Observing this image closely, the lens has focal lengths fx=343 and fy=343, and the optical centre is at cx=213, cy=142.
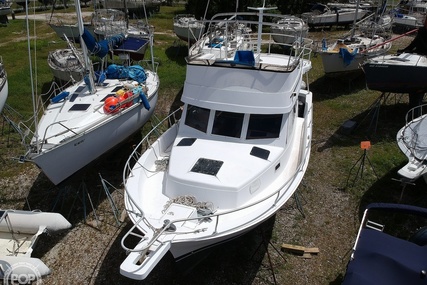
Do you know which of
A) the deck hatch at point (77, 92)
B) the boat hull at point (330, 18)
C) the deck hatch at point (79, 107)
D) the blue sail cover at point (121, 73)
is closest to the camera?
the deck hatch at point (79, 107)

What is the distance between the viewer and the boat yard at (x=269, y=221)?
6.95 meters

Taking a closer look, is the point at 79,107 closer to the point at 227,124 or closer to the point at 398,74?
the point at 227,124

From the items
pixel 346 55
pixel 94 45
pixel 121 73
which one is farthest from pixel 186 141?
pixel 346 55

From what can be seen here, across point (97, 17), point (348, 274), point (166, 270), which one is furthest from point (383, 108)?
point (97, 17)

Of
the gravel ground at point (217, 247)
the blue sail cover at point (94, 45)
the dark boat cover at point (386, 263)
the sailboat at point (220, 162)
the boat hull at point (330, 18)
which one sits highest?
the boat hull at point (330, 18)

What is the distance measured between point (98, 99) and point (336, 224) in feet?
23.2

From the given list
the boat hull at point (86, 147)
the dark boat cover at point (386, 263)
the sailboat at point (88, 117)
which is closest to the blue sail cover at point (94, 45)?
the sailboat at point (88, 117)

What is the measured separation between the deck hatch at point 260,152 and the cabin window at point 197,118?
4.02 feet

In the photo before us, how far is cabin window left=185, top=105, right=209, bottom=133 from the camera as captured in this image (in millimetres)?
7641

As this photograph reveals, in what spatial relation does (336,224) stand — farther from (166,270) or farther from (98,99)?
(98,99)

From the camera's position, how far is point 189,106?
26.0 ft

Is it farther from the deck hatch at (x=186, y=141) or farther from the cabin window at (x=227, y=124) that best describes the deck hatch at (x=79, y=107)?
the cabin window at (x=227, y=124)

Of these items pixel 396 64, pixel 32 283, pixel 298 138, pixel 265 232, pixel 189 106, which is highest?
pixel 396 64

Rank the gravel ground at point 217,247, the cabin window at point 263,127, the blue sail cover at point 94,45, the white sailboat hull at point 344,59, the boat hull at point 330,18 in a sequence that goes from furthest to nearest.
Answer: the boat hull at point 330,18 → the white sailboat hull at point 344,59 → the blue sail cover at point 94,45 → the cabin window at point 263,127 → the gravel ground at point 217,247
